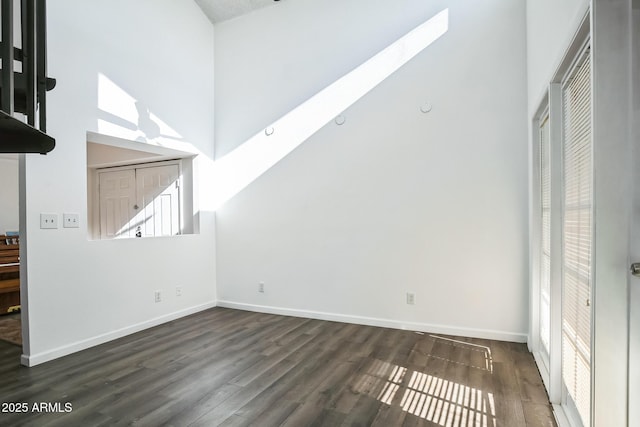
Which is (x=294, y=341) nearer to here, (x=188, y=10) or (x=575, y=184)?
(x=575, y=184)

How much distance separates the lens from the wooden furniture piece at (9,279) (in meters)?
4.20

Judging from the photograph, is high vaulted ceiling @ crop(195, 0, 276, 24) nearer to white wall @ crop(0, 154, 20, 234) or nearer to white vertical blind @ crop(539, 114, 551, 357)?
white vertical blind @ crop(539, 114, 551, 357)

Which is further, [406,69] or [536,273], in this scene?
[406,69]

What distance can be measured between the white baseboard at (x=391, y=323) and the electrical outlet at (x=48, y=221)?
222cm

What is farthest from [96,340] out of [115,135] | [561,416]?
[561,416]

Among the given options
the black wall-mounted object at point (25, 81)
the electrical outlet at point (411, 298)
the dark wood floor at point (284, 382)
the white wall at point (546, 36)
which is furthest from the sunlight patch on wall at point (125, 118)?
the white wall at point (546, 36)

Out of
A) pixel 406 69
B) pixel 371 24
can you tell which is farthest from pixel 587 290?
pixel 371 24

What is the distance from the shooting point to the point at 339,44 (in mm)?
3924

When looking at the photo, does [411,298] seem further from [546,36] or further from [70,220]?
[70,220]

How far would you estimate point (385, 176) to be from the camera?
12.0 ft

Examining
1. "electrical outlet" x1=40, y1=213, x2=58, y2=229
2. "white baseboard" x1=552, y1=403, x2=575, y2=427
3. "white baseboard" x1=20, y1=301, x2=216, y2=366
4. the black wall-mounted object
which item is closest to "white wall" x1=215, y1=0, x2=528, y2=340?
"white baseboard" x1=20, y1=301, x2=216, y2=366

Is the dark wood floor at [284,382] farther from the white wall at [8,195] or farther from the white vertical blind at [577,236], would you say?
the white wall at [8,195]

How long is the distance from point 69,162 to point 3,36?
2.68 meters

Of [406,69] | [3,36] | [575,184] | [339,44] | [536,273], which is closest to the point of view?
[3,36]
